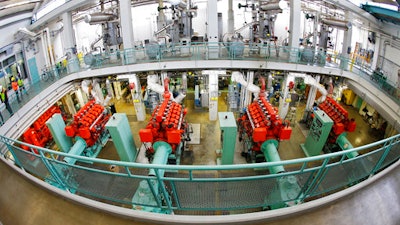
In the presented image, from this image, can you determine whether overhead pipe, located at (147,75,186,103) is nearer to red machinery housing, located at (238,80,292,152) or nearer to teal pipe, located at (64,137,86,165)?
red machinery housing, located at (238,80,292,152)

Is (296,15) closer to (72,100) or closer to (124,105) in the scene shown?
(124,105)

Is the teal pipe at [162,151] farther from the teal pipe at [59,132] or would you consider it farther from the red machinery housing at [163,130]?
the teal pipe at [59,132]

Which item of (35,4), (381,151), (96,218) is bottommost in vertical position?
(96,218)

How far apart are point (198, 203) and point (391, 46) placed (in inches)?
510

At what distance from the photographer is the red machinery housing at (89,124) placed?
9.45 meters

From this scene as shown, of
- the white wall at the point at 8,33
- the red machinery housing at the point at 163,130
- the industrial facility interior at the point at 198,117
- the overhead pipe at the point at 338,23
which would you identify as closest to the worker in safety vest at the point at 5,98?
the industrial facility interior at the point at 198,117

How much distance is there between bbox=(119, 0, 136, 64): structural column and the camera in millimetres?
11964

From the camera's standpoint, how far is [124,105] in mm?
14586

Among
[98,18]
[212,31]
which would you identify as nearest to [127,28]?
[98,18]

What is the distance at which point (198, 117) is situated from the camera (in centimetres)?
1316

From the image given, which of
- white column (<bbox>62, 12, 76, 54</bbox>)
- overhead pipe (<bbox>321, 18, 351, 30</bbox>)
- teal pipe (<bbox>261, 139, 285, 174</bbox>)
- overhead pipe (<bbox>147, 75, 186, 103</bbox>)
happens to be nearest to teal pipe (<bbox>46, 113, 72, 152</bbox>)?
overhead pipe (<bbox>147, 75, 186, 103</bbox>)

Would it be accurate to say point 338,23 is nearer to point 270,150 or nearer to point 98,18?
point 270,150

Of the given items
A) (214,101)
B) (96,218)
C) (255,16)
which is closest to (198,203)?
(96,218)

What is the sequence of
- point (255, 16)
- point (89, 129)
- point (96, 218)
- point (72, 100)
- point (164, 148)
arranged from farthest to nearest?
point (255, 16), point (72, 100), point (89, 129), point (164, 148), point (96, 218)
